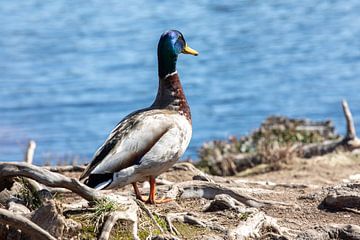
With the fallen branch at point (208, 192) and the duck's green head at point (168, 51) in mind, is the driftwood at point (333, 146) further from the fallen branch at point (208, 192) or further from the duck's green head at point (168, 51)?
the fallen branch at point (208, 192)

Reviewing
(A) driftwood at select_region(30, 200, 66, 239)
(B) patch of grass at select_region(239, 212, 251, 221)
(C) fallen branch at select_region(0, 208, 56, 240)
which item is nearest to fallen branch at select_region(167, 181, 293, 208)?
(B) patch of grass at select_region(239, 212, 251, 221)

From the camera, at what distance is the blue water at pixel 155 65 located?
933 inches

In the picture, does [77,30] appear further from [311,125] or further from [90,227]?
[90,227]

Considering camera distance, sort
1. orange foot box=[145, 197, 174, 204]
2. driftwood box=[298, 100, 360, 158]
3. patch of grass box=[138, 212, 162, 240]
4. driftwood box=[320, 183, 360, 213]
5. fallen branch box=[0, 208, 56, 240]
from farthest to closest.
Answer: driftwood box=[298, 100, 360, 158]
orange foot box=[145, 197, 174, 204]
driftwood box=[320, 183, 360, 213]
patch of grass box=[138, 212, 162, 240]
fallen branch box=[0, 208, 56, 240]

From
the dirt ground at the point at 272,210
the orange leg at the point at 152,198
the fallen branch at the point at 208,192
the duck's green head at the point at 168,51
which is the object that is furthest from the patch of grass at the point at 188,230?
the duck's green head at the point at 168,51

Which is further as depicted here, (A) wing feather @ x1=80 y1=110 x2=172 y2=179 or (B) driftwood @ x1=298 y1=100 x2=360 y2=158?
(B) driftwood @ x1=298 y1=100 x2=360 y2=158

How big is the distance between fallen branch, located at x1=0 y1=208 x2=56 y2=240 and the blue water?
10.5m

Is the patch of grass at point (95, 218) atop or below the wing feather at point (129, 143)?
below

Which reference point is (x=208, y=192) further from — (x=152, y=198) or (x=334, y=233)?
(x=334, y=233)

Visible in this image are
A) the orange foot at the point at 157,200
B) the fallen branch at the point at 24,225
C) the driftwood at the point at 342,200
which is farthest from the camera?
the orange foot at the point at 157,200

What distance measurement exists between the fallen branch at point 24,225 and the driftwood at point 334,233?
188 centimetres

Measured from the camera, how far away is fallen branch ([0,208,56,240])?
7.13 metres

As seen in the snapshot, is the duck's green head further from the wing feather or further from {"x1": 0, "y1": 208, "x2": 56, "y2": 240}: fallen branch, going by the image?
{"x1": 0, "y1": 208, "x2": 56, "y2": 240}: fallen branch

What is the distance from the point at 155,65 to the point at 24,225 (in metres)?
22.5
